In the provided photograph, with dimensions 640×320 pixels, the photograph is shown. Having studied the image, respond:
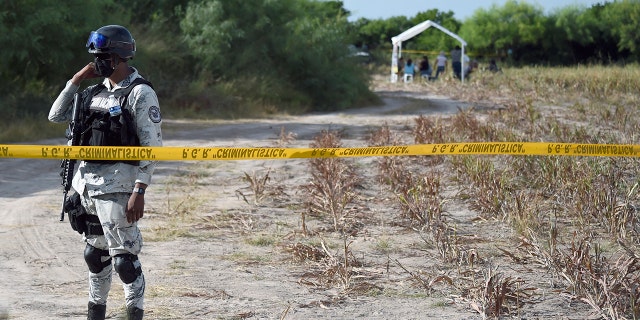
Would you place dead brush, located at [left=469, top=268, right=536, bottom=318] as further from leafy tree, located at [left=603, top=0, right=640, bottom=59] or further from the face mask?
leafy tree, located at [left=603, top=0, right=640, bottom=59]

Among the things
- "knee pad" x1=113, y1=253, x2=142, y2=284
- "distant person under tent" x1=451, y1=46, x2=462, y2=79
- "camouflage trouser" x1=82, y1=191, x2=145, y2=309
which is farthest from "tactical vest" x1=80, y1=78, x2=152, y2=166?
"distant person under tent" x1=451, y1=46, x2=462, y2=79

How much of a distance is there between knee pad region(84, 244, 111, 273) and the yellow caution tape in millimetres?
531

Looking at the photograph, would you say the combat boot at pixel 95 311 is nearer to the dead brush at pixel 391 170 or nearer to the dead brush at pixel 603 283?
the dead brush at pixel 603 283

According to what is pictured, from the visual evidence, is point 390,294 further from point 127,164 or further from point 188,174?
point 188,174

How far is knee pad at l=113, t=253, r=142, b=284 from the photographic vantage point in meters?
5.34

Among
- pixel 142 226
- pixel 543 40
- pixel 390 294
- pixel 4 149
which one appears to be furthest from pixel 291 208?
pixel 543 40

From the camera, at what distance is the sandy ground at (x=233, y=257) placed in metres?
6.44

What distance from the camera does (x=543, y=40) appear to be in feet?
165

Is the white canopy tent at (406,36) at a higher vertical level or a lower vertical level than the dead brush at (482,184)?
higher

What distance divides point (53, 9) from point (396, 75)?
23.0 metres

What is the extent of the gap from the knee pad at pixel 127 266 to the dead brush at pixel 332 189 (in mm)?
3863

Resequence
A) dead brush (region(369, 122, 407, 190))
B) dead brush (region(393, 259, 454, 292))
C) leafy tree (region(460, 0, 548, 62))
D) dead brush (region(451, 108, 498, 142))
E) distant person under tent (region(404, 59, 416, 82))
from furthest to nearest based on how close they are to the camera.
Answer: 1. leafy tree (region(460, 0, 548, 62))
2. distant person under tent (region(404, 59, 416, 82))
3. dead brush (region(451, 108, 498, 142))
4. dead brush (region(369, 122, 407, 190))
5. dead brush (region(393, 259, 454, 292))

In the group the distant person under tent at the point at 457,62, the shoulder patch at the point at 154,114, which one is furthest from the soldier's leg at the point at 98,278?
the distant person under tent at the point at 457,62

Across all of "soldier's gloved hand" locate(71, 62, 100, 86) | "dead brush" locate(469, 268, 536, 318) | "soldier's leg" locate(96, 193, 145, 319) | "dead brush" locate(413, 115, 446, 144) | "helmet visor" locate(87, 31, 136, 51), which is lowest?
"dead brush" locate(469, 268, 536, 318)
